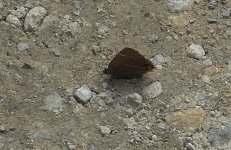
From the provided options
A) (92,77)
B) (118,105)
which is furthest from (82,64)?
(118,105)

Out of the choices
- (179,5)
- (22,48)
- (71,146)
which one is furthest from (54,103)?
(179,5)

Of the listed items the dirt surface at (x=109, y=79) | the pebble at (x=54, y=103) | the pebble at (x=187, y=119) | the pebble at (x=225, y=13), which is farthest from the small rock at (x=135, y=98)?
the pebble at (x=225, y=13)

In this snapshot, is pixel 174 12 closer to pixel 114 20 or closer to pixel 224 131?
pixel 114 20

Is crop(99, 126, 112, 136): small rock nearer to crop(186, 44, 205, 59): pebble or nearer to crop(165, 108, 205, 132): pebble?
crop(165, 108, 205, 132): pebble

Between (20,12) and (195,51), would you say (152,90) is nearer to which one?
(195,51)

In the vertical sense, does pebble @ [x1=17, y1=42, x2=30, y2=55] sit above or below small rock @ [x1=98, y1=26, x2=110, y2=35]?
below

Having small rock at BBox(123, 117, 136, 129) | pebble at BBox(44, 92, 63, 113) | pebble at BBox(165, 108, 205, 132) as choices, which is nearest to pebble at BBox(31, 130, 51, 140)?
pebble at BBox(44, 92, 63, 113)

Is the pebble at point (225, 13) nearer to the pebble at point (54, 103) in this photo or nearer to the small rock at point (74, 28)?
the small rock at point (74, 28)

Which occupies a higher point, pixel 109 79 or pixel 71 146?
pixel 109 79
